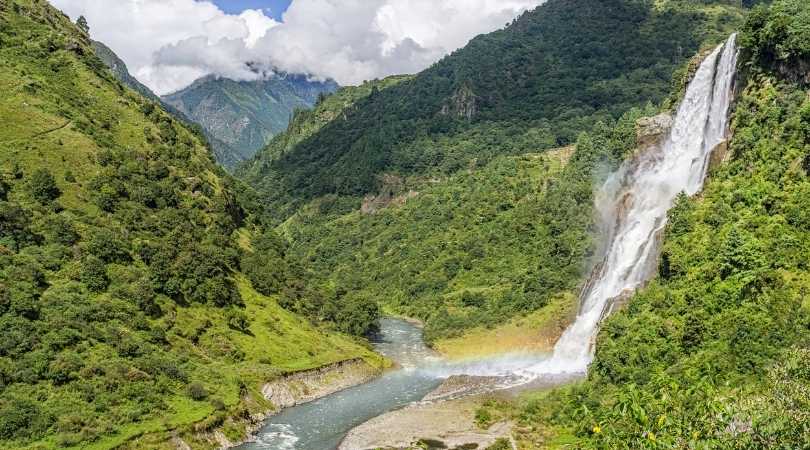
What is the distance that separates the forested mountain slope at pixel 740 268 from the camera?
54531mm

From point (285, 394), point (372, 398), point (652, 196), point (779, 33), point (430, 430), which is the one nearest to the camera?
point (430, 430)

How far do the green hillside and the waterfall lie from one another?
34790 mm

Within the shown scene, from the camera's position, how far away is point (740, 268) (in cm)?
6162

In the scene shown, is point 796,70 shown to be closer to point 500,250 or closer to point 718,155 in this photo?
point 718,155

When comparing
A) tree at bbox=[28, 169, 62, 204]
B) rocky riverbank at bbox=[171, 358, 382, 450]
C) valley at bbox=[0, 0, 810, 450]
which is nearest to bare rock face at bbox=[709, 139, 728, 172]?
valley at bbox=[0, 0, 810, 450]

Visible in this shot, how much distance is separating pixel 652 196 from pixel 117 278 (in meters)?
76.4

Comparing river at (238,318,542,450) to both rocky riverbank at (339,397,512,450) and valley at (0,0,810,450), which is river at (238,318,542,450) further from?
rocky riverbank at (339,397,512,450)

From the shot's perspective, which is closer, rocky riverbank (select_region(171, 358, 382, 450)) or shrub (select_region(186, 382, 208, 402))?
rocky riverbank (select_region(171, 358, 382, 450))

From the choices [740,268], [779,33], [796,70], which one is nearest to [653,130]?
[779,33]

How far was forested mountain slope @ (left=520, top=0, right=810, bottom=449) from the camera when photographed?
179 ft

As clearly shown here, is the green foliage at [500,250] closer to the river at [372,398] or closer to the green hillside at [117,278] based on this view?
the river at [372,398]

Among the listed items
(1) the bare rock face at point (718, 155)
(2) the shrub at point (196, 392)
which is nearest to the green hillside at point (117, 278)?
(2) the shrub at point (196, 392)

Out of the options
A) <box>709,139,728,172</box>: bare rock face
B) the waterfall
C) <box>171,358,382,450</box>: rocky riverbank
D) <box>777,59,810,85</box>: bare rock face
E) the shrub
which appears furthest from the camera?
the waterfall

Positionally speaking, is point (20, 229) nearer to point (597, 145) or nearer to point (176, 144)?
point (176, 144)
